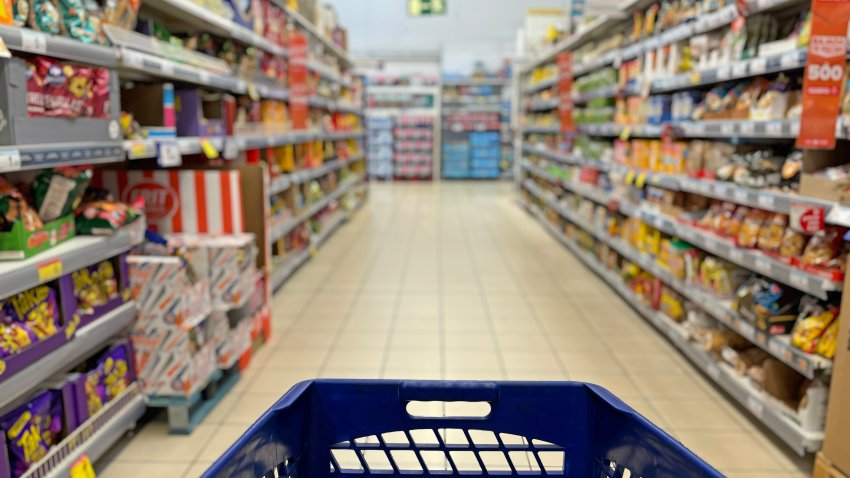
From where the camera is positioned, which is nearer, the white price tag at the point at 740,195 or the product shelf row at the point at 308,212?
the white price tag at the point at 740,195

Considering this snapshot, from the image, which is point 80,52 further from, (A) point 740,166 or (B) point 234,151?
(A) point 740,166

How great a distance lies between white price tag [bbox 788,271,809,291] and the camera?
99.0 inches

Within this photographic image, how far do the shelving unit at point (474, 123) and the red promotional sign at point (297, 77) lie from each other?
1037 cm

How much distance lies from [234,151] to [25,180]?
157 centimetres

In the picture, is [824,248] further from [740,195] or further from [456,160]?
[456,160]

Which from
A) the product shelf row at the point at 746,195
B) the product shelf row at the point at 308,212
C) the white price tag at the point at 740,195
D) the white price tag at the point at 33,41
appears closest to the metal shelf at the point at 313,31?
the product shelf row at the point at 308,212

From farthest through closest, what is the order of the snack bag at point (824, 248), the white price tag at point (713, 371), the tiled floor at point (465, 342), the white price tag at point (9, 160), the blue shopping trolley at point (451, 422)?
the white price tag at point (713, 371) → the tiled floor at point (465, 342) → the snack bag at point (824, 248) → the white price tag at point (9, 160) → the blue shopping trolley at point (451, 422)

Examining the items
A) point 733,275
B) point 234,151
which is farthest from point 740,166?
point 234,151

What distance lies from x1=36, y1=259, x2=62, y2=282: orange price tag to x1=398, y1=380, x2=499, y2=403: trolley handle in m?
1.44

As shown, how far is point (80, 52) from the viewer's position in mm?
2199

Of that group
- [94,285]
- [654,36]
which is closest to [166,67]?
[94,285]

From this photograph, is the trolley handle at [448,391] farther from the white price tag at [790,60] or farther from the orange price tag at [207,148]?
the orange price tag at [207,148]

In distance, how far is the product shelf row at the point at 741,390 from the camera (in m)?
2.51

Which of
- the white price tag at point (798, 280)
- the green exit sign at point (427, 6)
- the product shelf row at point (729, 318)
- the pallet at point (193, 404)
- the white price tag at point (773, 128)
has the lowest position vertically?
the pallet at point (193, 404)
